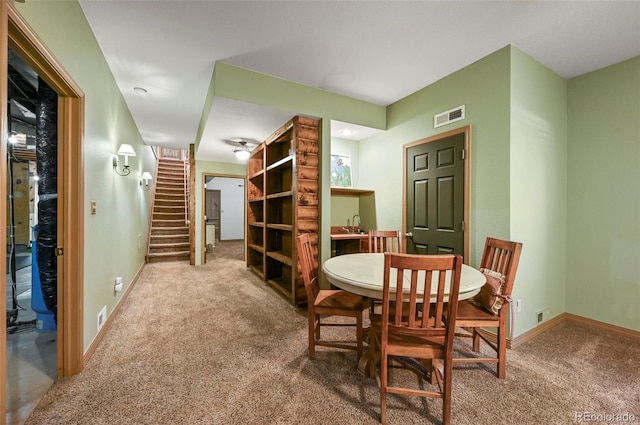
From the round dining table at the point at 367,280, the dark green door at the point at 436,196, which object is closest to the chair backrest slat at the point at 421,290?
the round dining table at the point at 367,280

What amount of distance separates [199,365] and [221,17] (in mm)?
2665

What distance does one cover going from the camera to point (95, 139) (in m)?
2.13

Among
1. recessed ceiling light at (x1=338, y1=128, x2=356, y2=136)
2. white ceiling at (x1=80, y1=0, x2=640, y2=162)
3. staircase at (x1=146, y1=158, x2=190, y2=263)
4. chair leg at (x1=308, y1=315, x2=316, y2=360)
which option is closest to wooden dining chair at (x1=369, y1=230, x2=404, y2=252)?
chair leg at (x1=308, y1=315, x2=316, y2=360)

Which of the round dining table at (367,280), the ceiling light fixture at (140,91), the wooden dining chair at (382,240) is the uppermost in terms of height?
the ceiling light fixture at (140,91)

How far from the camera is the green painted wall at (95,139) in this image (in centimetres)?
152

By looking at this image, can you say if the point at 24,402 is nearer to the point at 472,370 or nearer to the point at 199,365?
the point at 199,365

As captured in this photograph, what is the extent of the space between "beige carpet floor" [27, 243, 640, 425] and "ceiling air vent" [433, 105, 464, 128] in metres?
2.24

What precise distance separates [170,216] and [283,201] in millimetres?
4481

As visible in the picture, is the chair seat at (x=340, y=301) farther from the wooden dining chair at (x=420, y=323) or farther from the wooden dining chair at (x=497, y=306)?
the wooden dining chair at (x=497, y=306)

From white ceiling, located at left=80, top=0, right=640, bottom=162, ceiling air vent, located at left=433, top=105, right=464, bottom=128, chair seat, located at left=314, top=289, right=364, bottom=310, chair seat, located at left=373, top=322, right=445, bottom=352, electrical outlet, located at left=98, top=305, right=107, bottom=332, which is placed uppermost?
white ceiling, located at left=80, top=0, right=640, bottom=162

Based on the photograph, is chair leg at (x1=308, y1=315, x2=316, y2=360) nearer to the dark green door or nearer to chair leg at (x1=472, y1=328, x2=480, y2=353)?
chair leg at (x1=472, y1=328, x2=480, y2=353)

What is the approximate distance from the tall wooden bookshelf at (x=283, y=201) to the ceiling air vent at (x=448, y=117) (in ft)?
4.58

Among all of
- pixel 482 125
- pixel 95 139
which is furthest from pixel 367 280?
pixel 95 139

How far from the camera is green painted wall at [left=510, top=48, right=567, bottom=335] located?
89.4 inches
